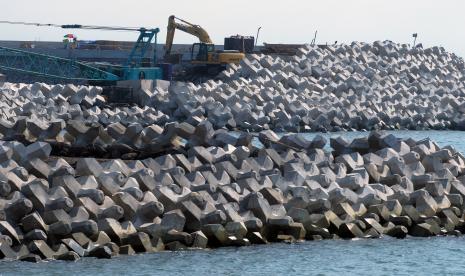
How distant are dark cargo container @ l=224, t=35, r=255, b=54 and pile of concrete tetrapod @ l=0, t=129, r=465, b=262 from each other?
44.5 meters

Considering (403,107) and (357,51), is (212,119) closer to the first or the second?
(403,107)

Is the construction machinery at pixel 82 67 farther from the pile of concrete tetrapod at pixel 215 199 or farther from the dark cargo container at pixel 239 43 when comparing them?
the pile of concrete tetrapod at pixel 215 199

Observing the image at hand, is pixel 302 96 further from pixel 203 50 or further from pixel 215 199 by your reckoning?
pixel 215 199

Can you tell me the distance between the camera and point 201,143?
30016 millimetres

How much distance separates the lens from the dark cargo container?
238 feet

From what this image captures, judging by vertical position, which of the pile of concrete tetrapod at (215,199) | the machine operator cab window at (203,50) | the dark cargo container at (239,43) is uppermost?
the dark cargo container at (239,43)

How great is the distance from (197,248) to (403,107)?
36897 mm

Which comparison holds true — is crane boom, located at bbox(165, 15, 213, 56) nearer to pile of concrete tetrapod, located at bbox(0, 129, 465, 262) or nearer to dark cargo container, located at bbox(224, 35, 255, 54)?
dark cargo container, located at bbox(224, 35, 255, 54)

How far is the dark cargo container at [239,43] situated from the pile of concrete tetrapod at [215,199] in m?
44.5

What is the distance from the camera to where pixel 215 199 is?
76.4 feet

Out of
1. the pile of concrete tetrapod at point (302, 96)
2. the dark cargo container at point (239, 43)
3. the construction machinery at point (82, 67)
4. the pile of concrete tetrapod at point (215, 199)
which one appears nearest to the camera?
the pile of concrete tetrapod at point (215, 199)

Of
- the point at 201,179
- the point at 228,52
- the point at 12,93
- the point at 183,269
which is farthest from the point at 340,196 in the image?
the point at 228,52

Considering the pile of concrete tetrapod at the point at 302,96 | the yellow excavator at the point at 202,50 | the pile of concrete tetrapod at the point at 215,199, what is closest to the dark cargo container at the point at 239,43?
the yellow excavator at the point at 202,50

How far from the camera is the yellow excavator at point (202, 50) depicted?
65125mm
